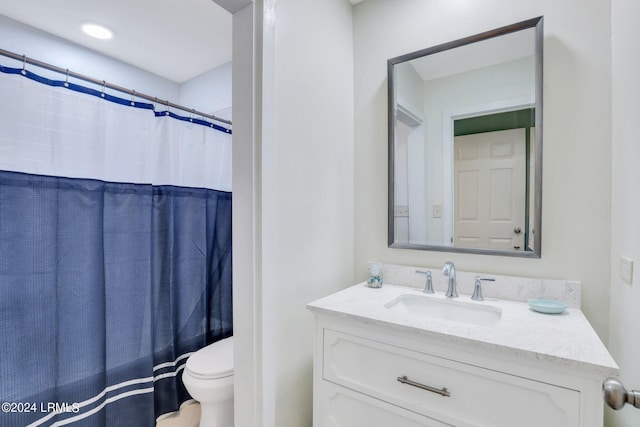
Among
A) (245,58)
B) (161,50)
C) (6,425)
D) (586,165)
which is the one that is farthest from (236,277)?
(161,50)

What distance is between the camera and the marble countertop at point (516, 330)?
83cm

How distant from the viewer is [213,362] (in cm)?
172

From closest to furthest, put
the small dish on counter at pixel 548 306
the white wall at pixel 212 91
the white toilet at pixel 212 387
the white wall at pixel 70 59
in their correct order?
the small dish on counter at pixel 548 306
the white toilet at pixel 212 387
the white wall at pixel 70 59
the white wall at pixel 212 91

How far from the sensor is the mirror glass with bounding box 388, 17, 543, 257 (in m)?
1.37

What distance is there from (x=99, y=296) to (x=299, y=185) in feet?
4.34

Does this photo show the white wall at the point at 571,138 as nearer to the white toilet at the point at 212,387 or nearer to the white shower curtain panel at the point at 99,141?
the white toilet at the point at 212,387

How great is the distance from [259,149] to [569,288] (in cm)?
141

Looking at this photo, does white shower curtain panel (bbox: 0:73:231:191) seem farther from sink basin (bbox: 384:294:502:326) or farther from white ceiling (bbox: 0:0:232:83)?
sink basin (bbox: 384:294:502:326)

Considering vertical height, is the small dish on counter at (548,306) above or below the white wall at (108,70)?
below

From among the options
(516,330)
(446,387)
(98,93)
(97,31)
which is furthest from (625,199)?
(97,31)

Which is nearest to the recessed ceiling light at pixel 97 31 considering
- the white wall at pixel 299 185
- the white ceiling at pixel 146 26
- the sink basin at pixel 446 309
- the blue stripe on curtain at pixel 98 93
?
the white ceiling at pixel 146 26

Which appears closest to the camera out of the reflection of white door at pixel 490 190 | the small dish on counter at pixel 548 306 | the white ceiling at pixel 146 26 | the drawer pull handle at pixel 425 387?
the drawer pull handle at pixel 425 387

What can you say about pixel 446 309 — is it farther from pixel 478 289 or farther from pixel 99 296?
Answer: pixel 99 296

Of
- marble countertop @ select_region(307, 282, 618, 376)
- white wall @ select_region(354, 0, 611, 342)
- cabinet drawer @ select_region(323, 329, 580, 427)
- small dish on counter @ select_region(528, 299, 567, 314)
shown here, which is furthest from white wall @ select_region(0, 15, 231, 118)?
small dish on counter @ select_region(528, 299, 567, 314)
